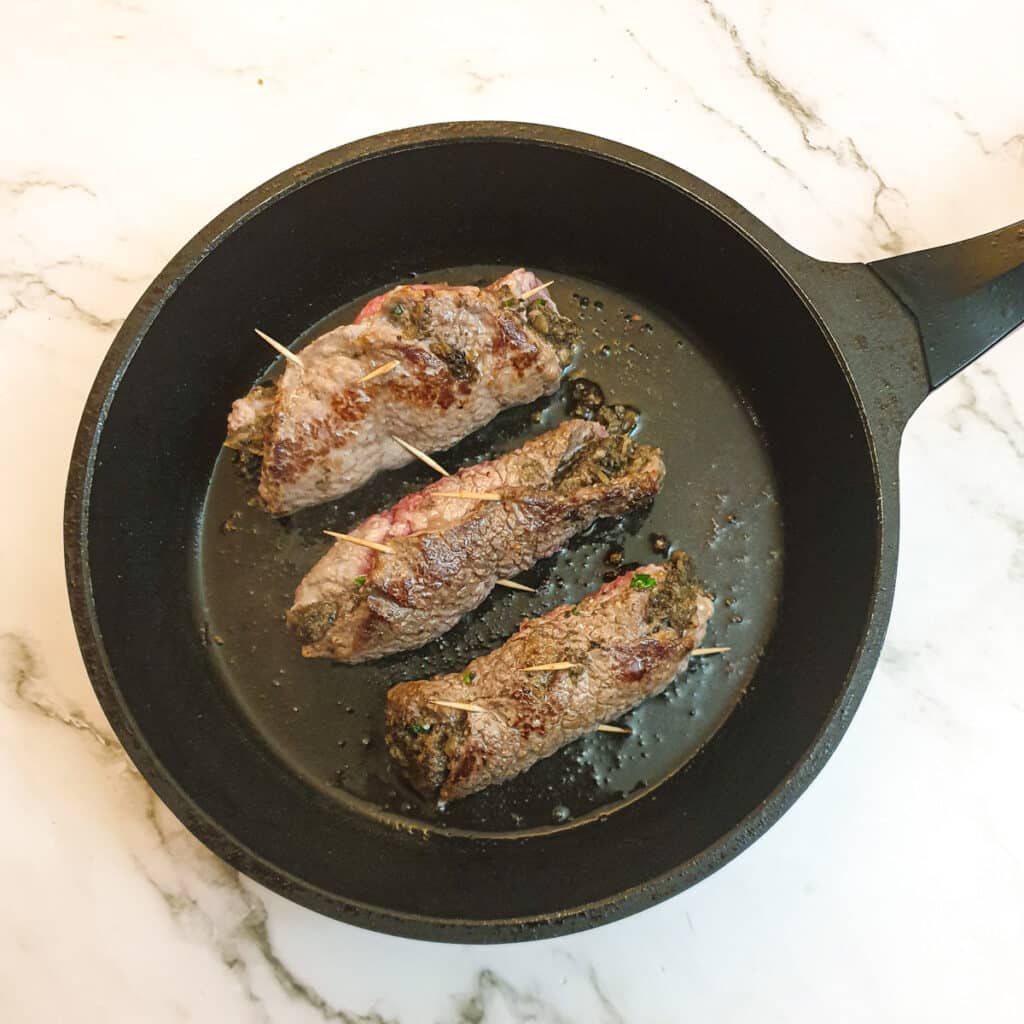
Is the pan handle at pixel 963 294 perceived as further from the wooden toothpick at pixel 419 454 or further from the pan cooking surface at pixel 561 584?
the wooden toothpick at pixel 419 454

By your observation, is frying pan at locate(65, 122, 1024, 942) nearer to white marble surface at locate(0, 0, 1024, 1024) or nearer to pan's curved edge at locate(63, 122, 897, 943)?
pan's curved edge at locate(63, 122, 897, 943)

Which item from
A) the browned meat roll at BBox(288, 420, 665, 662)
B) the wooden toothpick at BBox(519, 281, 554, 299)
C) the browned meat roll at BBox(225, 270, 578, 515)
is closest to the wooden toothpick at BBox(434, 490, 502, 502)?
the browned meat roll at BBox(288, 420, 665, 662)

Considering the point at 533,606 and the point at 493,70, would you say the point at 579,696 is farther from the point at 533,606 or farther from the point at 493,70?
the point at 493,70

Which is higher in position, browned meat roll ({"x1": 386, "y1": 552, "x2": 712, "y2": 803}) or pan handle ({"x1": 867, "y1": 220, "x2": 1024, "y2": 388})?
pan handle ({"x1": 867, "y1": 220, "x2": 1024, "y2": 388})

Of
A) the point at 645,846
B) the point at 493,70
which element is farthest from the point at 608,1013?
the point at 493,70

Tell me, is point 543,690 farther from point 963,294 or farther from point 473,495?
point 963,294

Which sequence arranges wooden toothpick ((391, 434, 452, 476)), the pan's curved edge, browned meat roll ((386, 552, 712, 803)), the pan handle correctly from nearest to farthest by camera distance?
the pan's curved edge
the pan handle
browned meat roll ((386, 552, 712, 803))
wooden toothpick ((391, 434, 452, 476))
